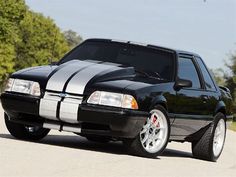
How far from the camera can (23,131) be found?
9906mm

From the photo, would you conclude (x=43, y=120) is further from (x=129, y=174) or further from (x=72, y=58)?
(x=129, y=174)

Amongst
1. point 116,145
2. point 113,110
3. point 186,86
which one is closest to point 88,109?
point 113,110

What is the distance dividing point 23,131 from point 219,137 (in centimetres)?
322

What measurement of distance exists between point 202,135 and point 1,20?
4279 cm

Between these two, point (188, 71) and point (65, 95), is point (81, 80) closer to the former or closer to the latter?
point (65, 95)

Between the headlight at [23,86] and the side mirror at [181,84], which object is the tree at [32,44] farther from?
the headlight at [23,86]

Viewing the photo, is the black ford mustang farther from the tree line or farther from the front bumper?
the tree line

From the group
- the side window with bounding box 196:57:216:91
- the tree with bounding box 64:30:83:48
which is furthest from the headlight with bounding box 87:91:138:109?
the tree with bounding box 64:30:83:48

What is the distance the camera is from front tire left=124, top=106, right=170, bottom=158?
9.00 metres

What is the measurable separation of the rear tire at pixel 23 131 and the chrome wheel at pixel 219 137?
2773mm

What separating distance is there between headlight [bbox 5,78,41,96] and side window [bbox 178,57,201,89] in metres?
2.26

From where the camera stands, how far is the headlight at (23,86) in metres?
9.08

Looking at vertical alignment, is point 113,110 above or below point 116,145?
above

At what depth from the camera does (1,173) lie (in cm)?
596
